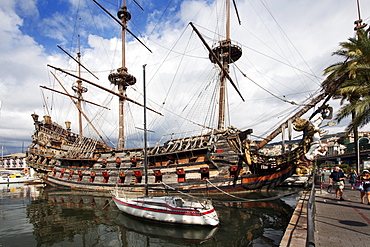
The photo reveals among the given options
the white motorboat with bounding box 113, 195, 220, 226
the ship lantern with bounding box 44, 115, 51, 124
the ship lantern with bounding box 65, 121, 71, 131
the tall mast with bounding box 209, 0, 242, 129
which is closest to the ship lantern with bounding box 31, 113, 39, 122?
the ship lantern with bounding box 44, 115, 51, 124

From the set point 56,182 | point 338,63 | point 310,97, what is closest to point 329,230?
point 310,97

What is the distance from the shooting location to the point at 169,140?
20.9m

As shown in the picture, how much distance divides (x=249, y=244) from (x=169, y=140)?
44.8 ft

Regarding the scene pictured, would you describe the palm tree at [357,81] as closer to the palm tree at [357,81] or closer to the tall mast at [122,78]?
the palm tree at [357,81]

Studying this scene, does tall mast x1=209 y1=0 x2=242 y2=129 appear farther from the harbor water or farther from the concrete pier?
the concrete pier

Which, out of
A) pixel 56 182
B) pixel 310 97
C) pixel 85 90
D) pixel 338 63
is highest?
pixel 85 90

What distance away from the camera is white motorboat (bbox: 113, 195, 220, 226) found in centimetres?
1012

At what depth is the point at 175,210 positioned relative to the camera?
34.8ft

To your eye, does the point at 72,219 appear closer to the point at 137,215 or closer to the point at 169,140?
the point at 137,215

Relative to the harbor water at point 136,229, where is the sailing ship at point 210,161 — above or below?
above

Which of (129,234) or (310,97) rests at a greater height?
(310,97)

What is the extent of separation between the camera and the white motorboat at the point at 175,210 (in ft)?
33.2

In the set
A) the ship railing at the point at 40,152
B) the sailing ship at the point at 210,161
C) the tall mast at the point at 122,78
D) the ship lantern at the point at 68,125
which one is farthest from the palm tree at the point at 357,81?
the ship lantern at the point at 68,125

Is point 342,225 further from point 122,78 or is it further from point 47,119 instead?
point 47,119
